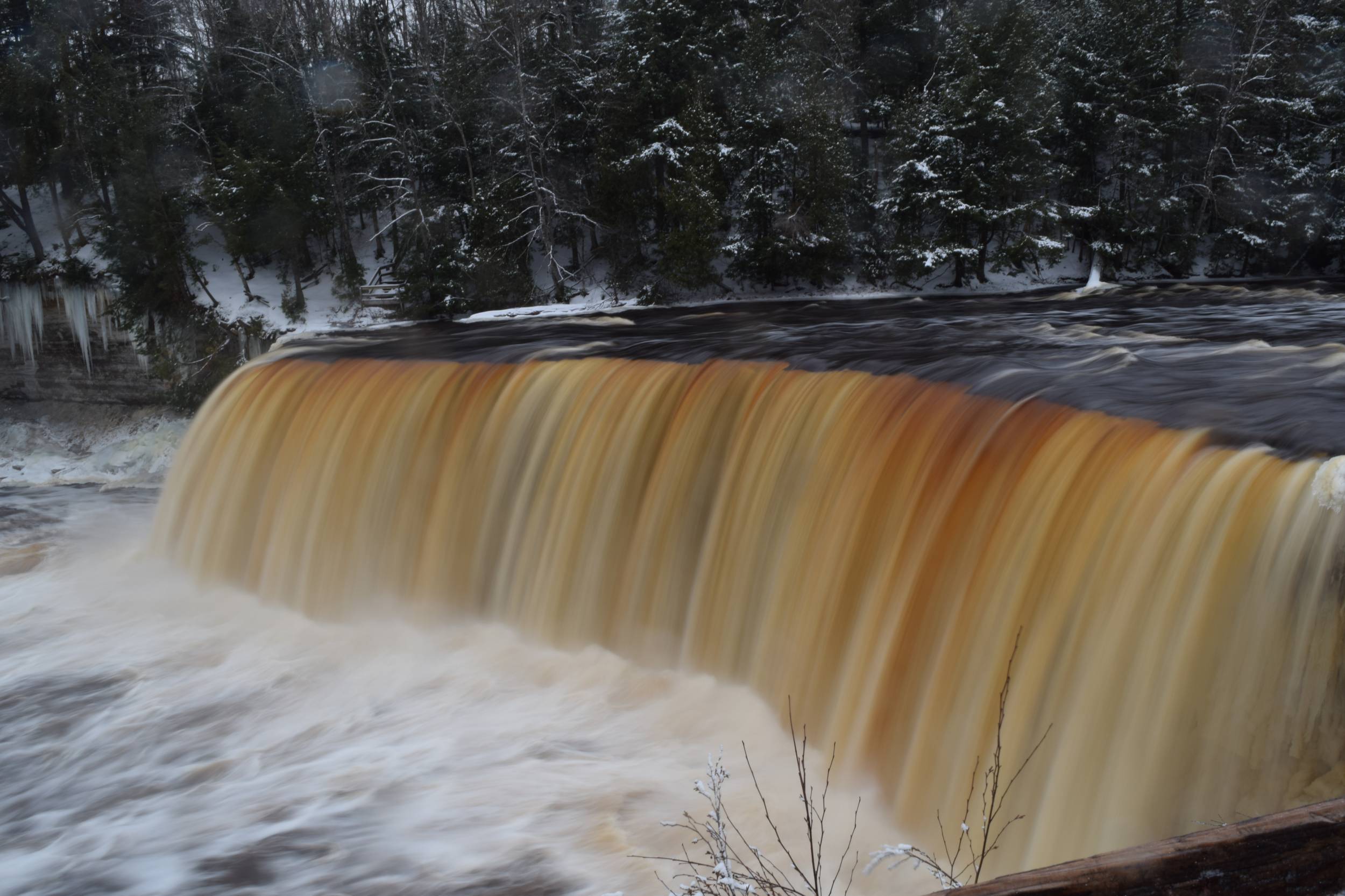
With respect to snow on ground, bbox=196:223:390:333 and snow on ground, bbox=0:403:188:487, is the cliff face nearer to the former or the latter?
snow on ground, bbox=0:403:188:487

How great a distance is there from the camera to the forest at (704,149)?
21188 mm

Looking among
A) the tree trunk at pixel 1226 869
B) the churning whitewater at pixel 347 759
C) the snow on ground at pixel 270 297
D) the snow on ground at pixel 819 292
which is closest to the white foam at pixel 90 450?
the snow on ground at pixel 270 297

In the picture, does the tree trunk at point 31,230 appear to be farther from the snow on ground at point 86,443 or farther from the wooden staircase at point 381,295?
the wooden staircase at point 381,295

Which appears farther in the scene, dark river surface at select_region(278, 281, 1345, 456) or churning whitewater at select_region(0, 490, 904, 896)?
dark river surface at select_region(278, 281, 1345, 456)

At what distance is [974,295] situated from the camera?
1947 centimetres

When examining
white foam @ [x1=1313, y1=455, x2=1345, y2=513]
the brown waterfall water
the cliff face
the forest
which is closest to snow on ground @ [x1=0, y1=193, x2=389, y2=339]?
the forest

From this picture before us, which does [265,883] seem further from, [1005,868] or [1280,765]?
[1280,765]

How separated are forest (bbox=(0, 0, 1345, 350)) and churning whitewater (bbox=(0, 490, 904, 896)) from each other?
568 inches

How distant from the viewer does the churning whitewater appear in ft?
15.8

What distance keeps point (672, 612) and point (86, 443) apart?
19.6 metres

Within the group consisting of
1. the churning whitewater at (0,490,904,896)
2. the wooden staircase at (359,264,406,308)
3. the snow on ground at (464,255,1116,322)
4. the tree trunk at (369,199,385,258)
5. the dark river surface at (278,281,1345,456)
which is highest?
the tree trunk at (369,199,385,258)

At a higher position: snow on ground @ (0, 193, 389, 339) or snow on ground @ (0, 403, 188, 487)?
snow on ground @ (0, 193, 389, 339)

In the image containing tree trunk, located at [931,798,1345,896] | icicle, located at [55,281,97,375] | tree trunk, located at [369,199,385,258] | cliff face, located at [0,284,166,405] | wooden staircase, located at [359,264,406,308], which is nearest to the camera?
tree trunk, located at [931,798,1345,896]

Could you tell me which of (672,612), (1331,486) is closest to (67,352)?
(672,612)
